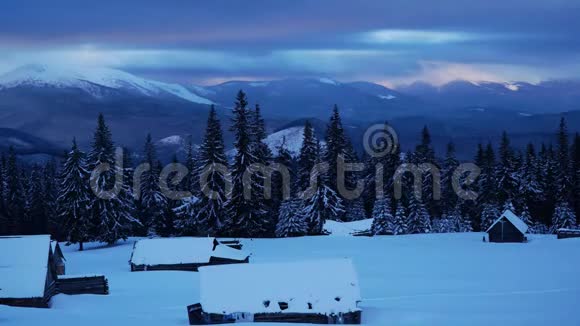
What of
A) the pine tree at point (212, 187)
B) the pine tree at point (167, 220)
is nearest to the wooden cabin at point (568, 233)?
the pine tree at point (212, 187)

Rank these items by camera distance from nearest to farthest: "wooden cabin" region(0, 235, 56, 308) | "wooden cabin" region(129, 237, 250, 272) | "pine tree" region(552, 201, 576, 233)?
"wooden cabin" region(0, 235, 56, 308) < "wooden cabin" region(129, 237, 250, 272) < "pine tree" region(552, 201, 576, 233)

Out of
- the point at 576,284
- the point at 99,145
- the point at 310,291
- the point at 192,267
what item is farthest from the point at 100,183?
the point at 576,284

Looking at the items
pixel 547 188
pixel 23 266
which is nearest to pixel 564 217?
pixel 547 188

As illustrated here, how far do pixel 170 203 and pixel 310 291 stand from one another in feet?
152

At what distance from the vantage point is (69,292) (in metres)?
38.3

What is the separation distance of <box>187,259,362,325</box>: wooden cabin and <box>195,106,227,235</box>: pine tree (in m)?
34.0

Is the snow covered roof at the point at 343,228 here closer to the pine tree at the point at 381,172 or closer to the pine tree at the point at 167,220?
the pine tree at the point at 381,172

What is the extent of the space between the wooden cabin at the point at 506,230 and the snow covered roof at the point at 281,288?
31401mm

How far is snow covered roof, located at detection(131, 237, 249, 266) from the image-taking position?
47750 millimetres

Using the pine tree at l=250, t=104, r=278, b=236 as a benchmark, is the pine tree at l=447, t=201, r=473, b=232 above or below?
below

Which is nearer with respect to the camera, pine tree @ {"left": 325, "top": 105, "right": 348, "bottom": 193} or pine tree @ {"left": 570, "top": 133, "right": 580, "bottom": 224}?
pine tree @ {"left": 325, "top": 105, "right": 348, "bottom": 193}

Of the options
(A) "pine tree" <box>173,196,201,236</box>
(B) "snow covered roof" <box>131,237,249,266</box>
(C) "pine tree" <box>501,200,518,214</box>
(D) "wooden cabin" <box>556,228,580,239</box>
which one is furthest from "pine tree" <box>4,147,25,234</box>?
(D) "wooden cabin" <box>556,228,580,239</box>

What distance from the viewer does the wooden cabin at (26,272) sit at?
3248 centimetres

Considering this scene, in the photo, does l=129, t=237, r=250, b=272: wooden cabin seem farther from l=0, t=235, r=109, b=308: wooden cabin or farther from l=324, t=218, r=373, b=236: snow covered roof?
l=324, t=218, r=373, b=236: snow covered roof
